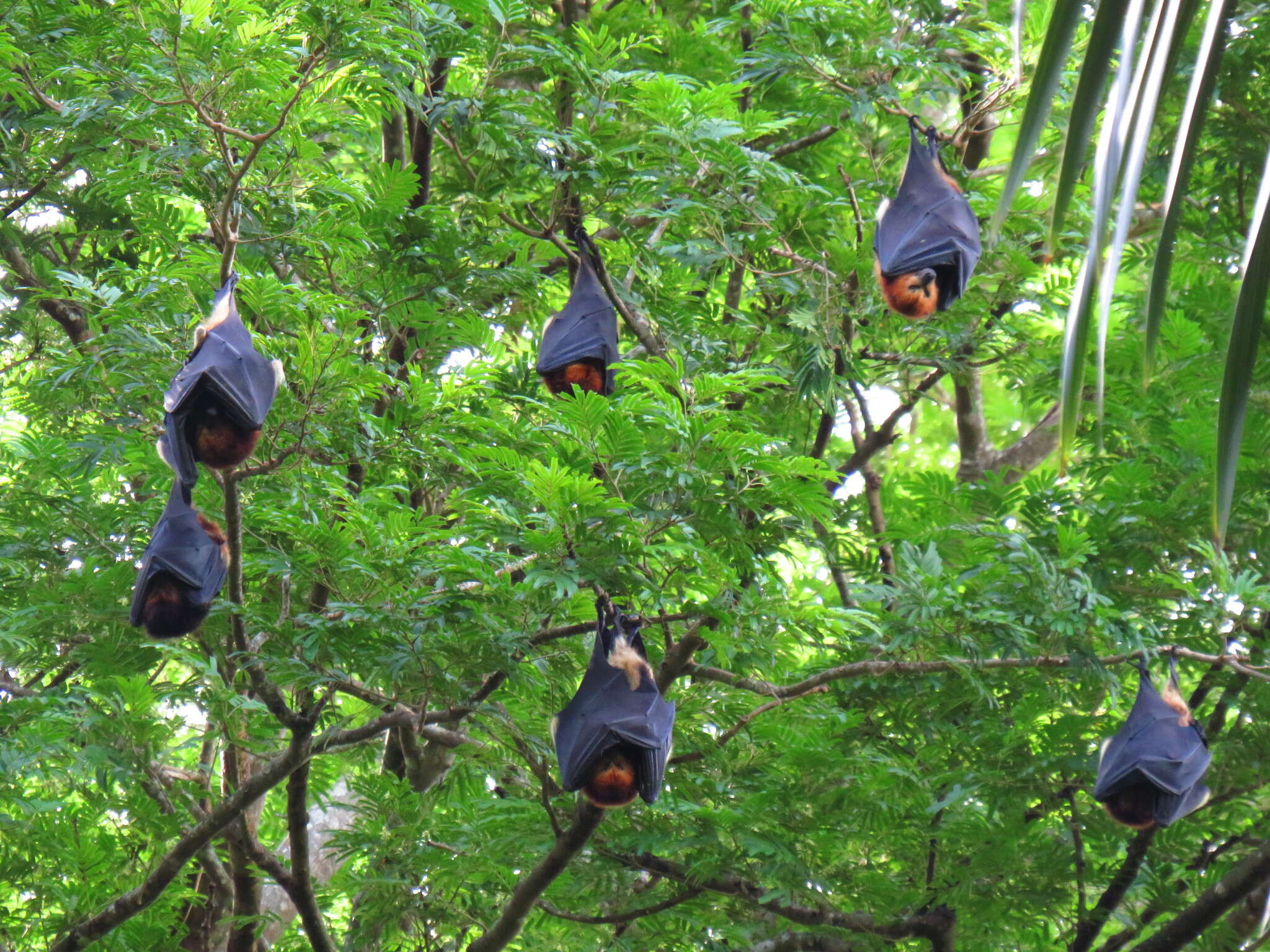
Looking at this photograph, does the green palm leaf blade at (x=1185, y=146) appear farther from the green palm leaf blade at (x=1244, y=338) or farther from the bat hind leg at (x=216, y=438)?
the bat hind leg at (x=216, y=438)


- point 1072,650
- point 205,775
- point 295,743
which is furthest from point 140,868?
point 1072,650

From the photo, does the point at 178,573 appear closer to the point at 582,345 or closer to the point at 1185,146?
the point at 582,345

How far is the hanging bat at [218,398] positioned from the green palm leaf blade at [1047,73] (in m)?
3.07

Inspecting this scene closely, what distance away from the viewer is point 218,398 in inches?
146

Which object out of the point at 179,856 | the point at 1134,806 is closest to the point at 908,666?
the point at 1134,806

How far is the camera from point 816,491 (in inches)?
146

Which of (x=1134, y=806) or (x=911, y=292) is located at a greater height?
(x=911, y=292)

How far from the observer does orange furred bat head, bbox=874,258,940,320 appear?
4781 mm

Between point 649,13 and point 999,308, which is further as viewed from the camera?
point 649,13

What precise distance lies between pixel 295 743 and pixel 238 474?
1093 mm

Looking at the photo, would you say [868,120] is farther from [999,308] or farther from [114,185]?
[114,185]

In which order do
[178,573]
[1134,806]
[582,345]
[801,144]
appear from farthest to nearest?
1. [801,144]
2. [582,345]
3. [1134,806]
4. [178,573]

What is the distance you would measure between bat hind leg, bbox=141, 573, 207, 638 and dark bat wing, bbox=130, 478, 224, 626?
0.07 ft

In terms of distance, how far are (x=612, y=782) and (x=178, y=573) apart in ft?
5.37
